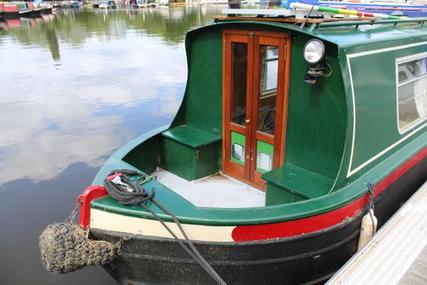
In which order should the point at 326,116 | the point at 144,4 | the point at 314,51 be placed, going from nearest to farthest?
the point at 314,51, the point at 326,116, the point at 144,4

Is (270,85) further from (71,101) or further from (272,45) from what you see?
(71,101)

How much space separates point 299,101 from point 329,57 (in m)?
0.53

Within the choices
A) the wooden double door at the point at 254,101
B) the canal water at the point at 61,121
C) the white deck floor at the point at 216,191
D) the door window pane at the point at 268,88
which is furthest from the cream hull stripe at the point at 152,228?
the canal water at the point at 61,121

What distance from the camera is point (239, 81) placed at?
165 inches

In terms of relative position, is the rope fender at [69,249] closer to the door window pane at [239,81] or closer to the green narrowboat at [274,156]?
the green narrowboat at [274,156]

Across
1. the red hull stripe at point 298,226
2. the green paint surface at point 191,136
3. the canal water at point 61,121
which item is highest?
the green paint surface at point 191,136

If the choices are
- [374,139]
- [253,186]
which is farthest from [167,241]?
[374,139]

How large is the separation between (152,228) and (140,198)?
249 mm

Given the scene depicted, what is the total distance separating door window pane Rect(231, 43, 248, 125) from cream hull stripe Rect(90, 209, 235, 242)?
167cm

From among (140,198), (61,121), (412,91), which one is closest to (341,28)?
(412,91)

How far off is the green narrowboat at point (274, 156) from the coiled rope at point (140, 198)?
0.02 m

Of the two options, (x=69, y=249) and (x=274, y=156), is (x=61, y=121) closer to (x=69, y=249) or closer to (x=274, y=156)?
(x=274, y=156)

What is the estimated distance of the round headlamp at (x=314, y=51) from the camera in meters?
3.20

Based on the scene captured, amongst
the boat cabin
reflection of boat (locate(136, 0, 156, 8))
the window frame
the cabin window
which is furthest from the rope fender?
reflection of boat (locate(136, 0, 156, 8))
